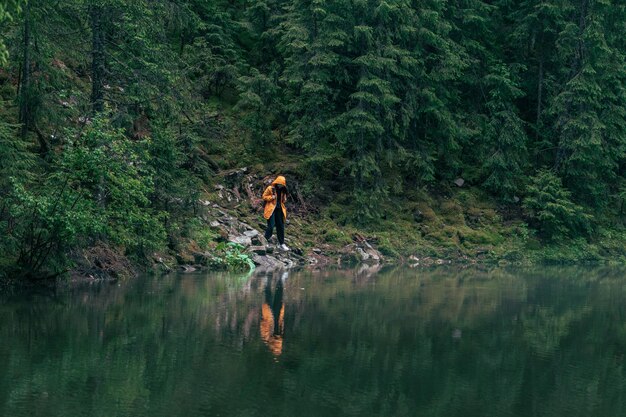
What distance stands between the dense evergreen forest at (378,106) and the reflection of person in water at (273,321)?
533cm

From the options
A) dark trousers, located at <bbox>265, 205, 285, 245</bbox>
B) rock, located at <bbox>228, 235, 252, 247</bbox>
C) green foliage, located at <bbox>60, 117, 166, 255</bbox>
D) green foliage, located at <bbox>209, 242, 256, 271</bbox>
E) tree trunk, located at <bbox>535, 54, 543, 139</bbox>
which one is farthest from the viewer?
tree trunk, located at <bbox>535, 54, 543, 139</bbox>

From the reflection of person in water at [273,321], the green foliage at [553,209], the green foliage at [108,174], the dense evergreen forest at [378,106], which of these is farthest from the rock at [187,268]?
the green foliage at [553,209]

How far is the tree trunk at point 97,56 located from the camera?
19797mm

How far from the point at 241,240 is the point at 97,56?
7203 millimetres

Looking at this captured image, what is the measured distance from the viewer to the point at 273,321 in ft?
40.1

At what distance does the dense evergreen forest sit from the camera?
21.4m

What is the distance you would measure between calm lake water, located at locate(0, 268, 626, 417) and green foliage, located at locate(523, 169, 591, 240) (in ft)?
54.1

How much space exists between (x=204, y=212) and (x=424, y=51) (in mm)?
14830

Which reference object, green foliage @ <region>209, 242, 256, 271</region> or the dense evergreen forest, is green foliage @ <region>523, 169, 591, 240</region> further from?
green foliage @ <region>209, 242, 256, 271</region>

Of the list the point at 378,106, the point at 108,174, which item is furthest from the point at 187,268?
the point at 378,106

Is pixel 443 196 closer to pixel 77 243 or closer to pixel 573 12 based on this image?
pixel 573 12

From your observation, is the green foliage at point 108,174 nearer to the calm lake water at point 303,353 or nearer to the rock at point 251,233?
the calm lake water at point 303,353

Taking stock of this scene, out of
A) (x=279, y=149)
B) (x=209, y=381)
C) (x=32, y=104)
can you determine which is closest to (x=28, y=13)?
(x=32, y=104)

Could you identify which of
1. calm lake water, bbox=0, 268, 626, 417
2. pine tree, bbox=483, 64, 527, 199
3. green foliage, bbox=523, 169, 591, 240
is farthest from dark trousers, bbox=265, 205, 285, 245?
pine tree, bbox=483, 64, 527, 199
